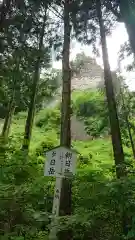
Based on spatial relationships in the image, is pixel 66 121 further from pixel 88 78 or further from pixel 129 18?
pixel 88 78

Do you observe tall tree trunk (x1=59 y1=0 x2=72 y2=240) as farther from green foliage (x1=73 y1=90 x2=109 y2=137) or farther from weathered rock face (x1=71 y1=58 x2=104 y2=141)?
weathered rock face (x1=71 y1=58 x2=104 y2=141)

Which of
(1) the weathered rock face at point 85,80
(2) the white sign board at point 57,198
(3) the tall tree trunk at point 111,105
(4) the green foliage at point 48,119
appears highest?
(1) the weathered rock face at point 85,80

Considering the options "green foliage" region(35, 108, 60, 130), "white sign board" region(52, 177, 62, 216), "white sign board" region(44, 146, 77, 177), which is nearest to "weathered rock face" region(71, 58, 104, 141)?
"green foliage" region(35, 108, 60, 130)

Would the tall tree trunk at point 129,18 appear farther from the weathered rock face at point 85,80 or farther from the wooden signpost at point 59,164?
the weathered rock face at point 85,80

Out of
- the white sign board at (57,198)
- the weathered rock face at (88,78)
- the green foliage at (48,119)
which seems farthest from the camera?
the weathered rock face at (88,78)

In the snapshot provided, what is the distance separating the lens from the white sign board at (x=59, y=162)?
15.2ft

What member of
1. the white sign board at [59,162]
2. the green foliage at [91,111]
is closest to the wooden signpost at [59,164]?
the white sign board at [59,162]

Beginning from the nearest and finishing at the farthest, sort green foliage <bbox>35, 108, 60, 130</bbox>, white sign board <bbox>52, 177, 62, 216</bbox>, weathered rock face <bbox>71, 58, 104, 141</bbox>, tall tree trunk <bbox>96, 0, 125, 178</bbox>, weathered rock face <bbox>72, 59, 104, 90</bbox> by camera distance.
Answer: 1. white sign board <bbox>52, 177, 62, 216</bbox>
2. tall tree trunk <bbox>96, 0, 125, 178</bbox>
3. green foliage <bbox>35, 108, 60, 130</bbox>
4. weathered rock face <bbox>71, 58, 104, 141</bbox>
5. weathered rock face <bbox>72, 59, 104, 90</bbox>

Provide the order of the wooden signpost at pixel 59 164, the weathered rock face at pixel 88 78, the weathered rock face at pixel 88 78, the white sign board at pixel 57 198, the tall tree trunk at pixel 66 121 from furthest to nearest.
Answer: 1. the weathered rock face at pixel 88 78
2. the weathered rock face at pixel 88 78
3. the tall tree trunk at pixel 66 121
4. the wooden signpost at pixel 59 164
5. the white sign board at pixel 57 198

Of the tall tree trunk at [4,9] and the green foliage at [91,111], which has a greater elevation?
the green foliage at [91,111]

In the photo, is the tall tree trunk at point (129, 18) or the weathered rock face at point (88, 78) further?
the weathered rock face at point (88, 78)

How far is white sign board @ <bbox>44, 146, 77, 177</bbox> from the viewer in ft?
15.2

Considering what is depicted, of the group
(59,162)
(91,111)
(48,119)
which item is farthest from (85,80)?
(59,162)

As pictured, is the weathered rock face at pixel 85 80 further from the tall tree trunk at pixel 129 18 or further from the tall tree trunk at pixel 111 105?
the tall tree trunk at pixel 129 18
